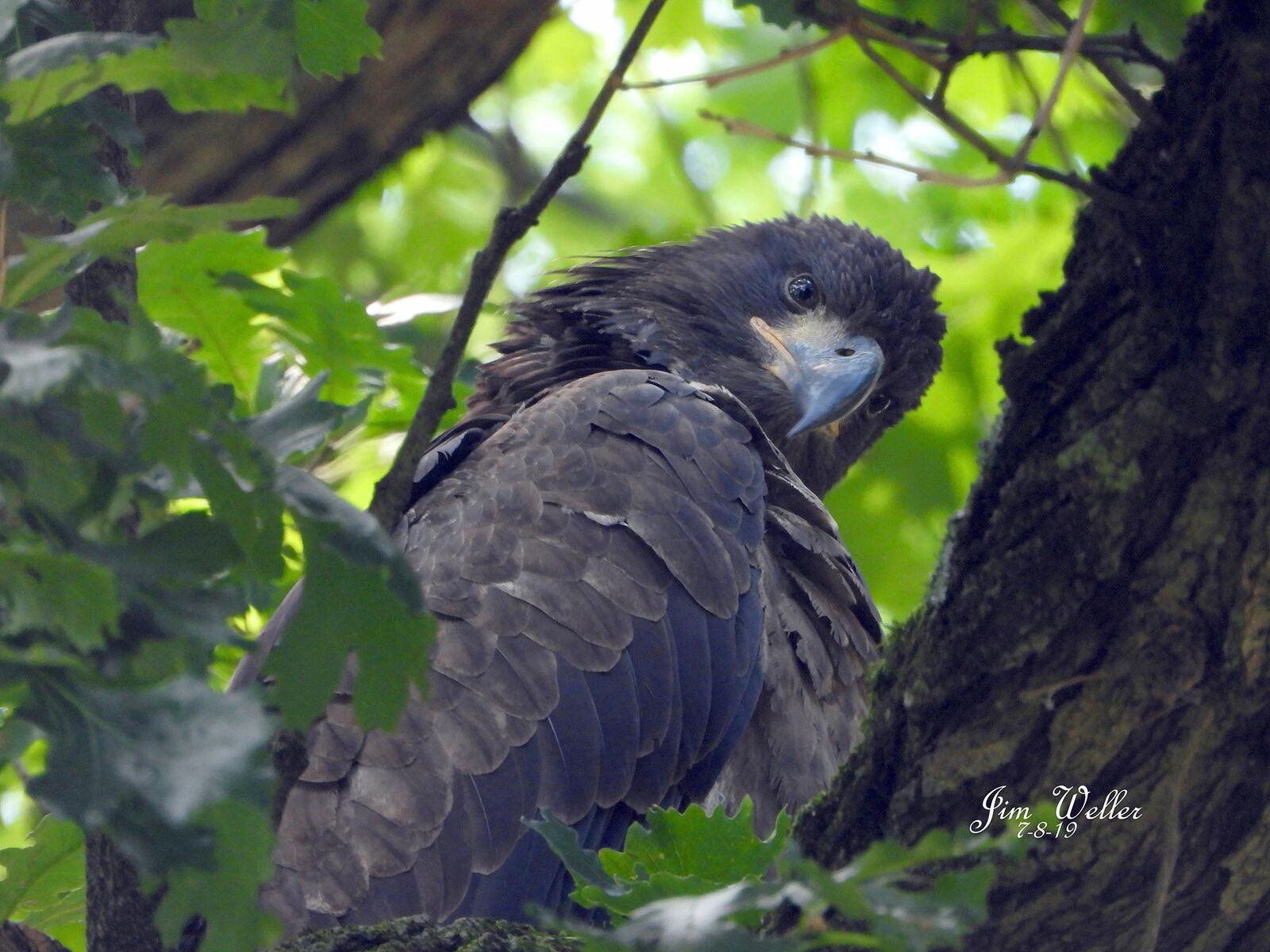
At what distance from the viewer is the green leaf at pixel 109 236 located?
5.08 feet

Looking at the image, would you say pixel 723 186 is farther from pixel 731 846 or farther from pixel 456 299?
pixel 731 846

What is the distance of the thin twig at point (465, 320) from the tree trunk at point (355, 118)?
285cm

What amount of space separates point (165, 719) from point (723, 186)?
8.04 metres

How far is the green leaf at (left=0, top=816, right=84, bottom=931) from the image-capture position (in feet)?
7.73

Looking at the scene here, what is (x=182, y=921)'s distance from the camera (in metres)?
1.34

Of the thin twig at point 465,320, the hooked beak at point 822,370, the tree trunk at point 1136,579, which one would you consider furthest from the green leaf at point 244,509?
the hooked beak at point 822,370

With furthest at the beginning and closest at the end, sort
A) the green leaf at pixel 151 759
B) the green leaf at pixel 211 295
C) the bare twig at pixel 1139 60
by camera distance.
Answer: the green leaf at pixel 211 295 < the bare twig at pixel 1139 60 < the green leaf at pixel 151 759

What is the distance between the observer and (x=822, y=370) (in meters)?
4.19

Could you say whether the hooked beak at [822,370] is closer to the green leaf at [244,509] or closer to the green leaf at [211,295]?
the green leaf at [211,295]

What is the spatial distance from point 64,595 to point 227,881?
11.9 inches

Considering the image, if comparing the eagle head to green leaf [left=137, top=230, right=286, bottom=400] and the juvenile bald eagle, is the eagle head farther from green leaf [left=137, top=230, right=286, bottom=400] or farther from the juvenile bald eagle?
green leaf [left=137, top=230, right=286, bottom=400]

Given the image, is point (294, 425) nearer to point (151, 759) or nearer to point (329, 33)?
point (151, 759)

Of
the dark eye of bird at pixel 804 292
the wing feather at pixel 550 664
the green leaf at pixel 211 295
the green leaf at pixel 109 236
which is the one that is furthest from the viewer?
the dark eye of bird at pixel 804 292

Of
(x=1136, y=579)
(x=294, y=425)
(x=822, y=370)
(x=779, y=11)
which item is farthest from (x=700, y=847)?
(x=822, y=370)
